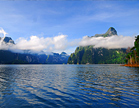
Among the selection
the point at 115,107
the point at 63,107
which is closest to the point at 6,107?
the point at 63,107

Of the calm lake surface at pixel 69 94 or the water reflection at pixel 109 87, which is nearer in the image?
the calm lake surface at pixel 69 94

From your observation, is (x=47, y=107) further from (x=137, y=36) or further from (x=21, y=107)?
(x=137, y=36)

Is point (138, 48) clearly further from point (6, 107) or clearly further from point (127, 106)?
point (6, 107)

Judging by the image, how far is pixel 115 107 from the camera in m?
14.0

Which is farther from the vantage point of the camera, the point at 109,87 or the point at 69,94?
the point at 109,87

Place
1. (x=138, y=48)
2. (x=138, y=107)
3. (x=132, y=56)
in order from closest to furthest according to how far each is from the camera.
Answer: (x=138, y=107)
(x=138, y=48)
(x=132, y=56)

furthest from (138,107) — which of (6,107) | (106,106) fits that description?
(6,107)

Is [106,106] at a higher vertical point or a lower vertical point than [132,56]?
lower

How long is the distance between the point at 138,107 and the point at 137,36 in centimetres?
15267

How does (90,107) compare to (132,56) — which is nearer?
(90,107)

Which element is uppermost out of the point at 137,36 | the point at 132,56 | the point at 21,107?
the point at 137,36

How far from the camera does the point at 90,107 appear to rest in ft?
46.1

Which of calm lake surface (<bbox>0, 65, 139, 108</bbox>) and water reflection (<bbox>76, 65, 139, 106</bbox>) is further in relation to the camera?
water reflection (<bbox>76, 65, 139, 106</bbox>)

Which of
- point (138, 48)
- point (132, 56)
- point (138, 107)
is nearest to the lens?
point (138, 107)
